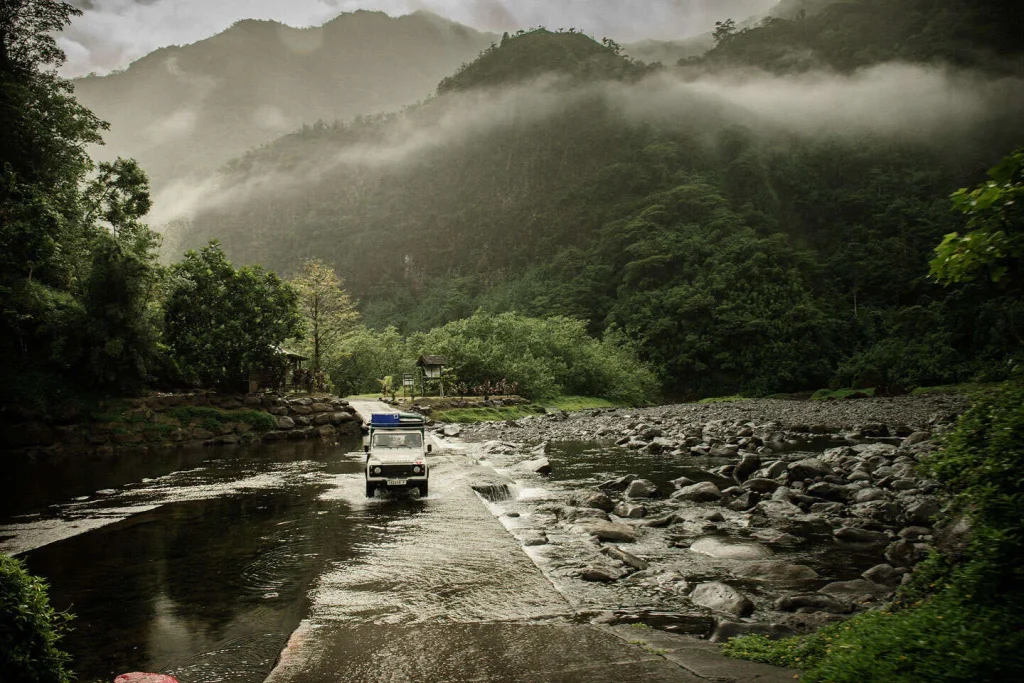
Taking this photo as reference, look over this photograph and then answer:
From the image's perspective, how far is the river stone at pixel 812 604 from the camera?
8547 millimetres

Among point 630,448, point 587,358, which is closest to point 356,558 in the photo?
point 630,448

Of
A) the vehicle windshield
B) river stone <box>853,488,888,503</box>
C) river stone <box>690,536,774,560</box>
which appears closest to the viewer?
river stone <box>690,536,774,560</box>

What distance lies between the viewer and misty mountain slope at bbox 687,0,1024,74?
473 feet

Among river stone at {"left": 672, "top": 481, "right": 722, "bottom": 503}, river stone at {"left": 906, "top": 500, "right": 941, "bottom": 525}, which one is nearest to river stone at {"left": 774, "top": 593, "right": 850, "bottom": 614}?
river stone at {"left": 906, "top": 500, "right": 941, "bottom": 525}

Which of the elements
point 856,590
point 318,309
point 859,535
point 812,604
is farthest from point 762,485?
point 318,309

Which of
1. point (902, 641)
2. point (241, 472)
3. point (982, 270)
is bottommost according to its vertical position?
point (241, 472)

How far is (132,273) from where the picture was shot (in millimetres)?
34594

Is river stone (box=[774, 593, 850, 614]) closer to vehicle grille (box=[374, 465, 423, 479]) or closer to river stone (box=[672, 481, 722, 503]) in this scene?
river stone (box=[672, 481, 722, 503])

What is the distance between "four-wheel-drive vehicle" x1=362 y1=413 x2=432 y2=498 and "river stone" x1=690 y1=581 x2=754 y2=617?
34.2 feet

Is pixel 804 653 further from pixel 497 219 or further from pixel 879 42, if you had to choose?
pixel 879 42

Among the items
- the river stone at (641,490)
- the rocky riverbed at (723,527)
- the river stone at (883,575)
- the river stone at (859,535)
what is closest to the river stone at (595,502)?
the rocky riverbed at (723,527)

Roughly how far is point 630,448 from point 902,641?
82.9 ft

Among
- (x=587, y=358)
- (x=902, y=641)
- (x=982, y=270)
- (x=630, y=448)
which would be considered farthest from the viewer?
(x=587, y=358)

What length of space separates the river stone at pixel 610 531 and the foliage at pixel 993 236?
28.8 feet
